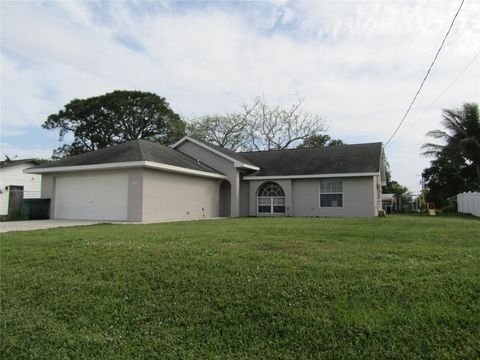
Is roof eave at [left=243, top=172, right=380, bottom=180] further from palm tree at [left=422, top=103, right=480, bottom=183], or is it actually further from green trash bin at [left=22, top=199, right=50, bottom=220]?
green trash bin at [left=22, top=199, right=50, bottom=220]

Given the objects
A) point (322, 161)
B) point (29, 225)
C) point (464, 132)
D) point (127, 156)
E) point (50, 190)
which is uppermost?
point (464, 132)

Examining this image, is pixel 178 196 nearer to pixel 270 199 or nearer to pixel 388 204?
pixel 270 199

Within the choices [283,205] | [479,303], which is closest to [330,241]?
[479,303]

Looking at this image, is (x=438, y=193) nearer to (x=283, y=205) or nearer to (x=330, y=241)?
(x=283, y=205)

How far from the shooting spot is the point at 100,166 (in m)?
15.8

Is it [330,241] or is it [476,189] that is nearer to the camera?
[330,241]

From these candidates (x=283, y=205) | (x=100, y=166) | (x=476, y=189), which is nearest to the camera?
(x=100, y=166)

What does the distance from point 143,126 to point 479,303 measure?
1438 inches

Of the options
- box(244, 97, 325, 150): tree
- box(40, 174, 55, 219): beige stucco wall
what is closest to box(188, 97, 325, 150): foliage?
box(244, 97, 325, 150): tree

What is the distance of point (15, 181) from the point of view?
25062 millimetres

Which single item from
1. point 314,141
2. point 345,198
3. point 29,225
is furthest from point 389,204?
point 29,225

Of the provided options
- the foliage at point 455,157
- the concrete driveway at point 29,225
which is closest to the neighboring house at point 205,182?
the concrete driveway at point 29,225

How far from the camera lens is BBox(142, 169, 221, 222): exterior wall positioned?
15688 mm

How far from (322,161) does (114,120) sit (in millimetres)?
23710
